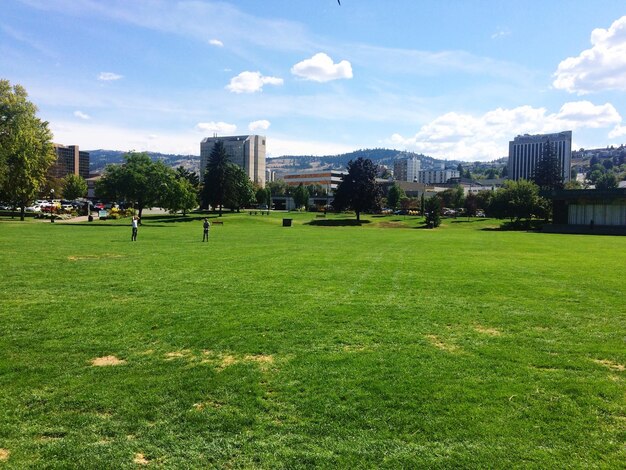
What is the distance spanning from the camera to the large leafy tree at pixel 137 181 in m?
58.9

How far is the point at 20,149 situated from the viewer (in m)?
57.7

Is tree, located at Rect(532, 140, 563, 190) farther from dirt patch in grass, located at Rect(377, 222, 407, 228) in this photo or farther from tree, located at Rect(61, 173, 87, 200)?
tree, located at Rect(61, 173, 87, 200)

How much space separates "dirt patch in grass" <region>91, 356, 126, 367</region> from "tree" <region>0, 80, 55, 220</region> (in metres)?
54.8

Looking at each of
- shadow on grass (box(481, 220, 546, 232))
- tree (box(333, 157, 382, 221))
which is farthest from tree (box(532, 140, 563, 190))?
tree (box(333, 157, 382, 221))

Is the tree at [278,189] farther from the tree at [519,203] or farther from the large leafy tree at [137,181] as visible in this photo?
the large leafy tree at [137,181]

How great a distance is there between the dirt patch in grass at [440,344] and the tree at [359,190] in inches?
2910

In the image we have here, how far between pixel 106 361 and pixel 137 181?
55340mm

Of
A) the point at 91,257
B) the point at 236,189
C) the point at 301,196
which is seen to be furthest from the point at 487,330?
the point at 301,196

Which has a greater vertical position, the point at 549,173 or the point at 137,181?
the point at 549,173

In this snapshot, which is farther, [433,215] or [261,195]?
[261,195]

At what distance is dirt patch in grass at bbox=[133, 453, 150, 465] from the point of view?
5065mm

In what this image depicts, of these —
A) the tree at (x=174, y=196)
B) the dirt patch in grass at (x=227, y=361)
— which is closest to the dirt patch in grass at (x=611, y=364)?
the dirt patch in grass at (x=227, y=361)

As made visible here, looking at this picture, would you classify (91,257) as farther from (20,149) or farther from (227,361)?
(20,149)

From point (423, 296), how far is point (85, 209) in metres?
80.8
